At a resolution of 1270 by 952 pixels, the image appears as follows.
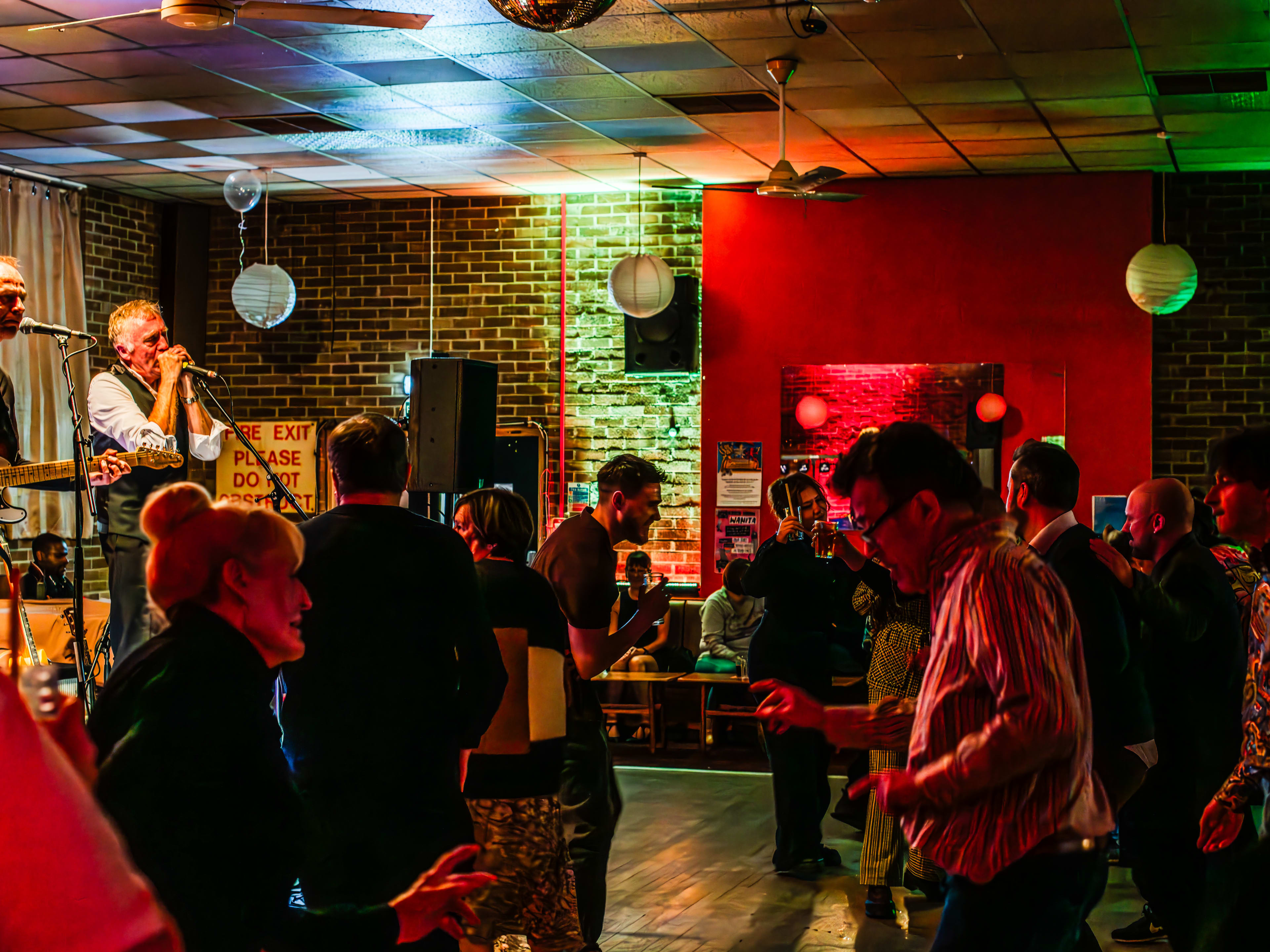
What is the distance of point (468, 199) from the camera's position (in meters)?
9.57

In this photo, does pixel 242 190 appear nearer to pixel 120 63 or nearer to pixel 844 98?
pixel 120 63

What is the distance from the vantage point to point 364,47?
19.6 feet

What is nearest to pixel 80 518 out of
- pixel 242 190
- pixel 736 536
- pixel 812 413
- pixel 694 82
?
pixel 694 82

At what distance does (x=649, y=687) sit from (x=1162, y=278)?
3810mm

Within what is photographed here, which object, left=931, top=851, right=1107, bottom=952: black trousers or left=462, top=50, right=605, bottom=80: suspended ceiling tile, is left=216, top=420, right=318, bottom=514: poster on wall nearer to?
left=462, top=50, right=605, bottom=80: suspended ceiling tile

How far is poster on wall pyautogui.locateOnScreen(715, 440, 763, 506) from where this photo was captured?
28.1 ft

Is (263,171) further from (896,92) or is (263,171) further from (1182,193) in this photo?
(1182,193)

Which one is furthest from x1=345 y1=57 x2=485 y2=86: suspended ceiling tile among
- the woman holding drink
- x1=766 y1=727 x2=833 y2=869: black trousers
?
x1=766 y1=727 x2=833 y2=869: black trousers

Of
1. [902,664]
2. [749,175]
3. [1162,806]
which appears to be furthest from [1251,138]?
[1162,806]

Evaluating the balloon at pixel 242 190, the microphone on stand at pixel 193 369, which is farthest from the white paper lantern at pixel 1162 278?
the microphone on stand at pixel 193 369

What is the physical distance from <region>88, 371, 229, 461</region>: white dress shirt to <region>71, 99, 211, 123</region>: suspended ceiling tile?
9.89ft

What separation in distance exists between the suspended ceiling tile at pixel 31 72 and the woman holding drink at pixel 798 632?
4.17 metres

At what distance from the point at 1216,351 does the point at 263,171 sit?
6.43 metres

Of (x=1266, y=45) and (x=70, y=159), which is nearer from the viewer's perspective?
(x=1266, y=45)
